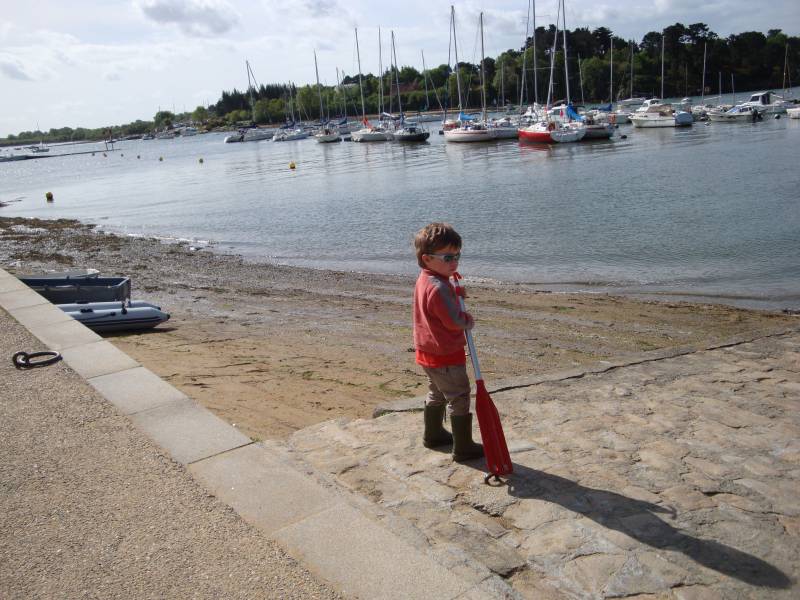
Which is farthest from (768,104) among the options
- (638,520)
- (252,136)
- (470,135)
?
(638,520)

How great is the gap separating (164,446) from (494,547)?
234 centimetres

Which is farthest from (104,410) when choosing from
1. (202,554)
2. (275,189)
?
(275,189)

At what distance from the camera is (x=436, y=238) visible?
4449mm

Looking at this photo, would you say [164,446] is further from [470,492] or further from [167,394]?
[470,492]

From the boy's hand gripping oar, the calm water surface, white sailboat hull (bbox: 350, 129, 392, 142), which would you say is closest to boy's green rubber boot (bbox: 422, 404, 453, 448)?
the boy's hand gripping oar

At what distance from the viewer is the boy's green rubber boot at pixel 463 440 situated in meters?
4.71

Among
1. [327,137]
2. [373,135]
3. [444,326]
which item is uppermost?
Answer: [327,137]

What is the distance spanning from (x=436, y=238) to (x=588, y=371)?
3.11 metres

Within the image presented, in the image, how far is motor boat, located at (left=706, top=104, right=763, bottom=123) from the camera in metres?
75.8

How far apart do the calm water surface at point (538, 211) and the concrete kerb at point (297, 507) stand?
38.7 feet

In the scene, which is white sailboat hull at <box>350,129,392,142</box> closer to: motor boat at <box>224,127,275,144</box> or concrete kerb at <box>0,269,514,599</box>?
motor boat at <box>224,127,275,144</box>

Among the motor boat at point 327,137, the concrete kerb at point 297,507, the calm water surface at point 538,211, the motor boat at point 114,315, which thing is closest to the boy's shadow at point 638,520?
the concrete kerb at point 297,507

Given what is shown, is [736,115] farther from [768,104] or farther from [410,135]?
[410,135]

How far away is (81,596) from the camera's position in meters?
3.16
